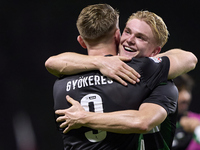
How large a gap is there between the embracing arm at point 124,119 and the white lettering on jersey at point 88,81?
156mm

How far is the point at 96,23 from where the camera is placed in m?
2.04

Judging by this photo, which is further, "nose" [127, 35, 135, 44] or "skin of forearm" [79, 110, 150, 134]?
"nose" [127, 35, 135, 44]

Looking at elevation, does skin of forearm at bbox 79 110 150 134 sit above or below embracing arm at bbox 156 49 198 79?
below

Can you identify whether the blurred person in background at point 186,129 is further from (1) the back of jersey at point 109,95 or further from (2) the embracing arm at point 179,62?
(1) the back of jersey at point 109,95

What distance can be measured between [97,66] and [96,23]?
0.29 m

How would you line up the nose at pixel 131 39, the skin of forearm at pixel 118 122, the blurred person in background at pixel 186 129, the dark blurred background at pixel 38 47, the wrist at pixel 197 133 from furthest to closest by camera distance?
the dark blurred background at pixel 38 47 → the wrist at pixel 197 133 → the blurred person in background at pixel 186 129 → the nose at pixel 131 39 → the skin of forearm at pixel 118 122

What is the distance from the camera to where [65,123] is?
6.50 ft

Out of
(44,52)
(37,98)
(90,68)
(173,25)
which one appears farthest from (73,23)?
(90,68)

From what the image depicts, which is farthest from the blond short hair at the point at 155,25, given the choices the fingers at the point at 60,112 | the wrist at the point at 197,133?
the wrist at the point at 197,133

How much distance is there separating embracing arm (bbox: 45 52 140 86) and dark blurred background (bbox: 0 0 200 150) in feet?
15.4

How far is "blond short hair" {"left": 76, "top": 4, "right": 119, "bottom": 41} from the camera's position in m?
2.04

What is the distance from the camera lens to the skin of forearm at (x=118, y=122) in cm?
177

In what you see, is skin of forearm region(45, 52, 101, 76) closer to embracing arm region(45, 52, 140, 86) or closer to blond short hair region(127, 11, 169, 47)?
embracing arm region(45, 52, 140, 86)

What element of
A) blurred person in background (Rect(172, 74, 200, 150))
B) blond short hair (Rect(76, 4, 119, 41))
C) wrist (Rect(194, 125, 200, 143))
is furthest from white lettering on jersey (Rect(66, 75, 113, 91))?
wrist (Rect(194, 125, 200, 143))
